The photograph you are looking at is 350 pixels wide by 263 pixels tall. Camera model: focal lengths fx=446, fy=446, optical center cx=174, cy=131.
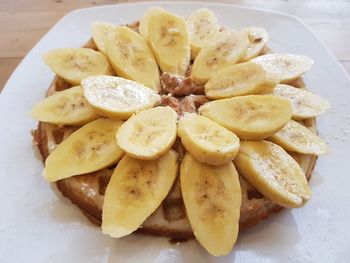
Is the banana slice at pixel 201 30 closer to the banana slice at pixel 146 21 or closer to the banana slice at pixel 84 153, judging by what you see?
the banana slice at pixel 146 21

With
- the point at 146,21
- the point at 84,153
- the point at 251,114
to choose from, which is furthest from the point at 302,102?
the point at 84,153

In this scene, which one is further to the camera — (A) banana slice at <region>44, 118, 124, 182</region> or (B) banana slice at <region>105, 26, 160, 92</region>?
(B) banana slice at <region>105, 26, 160, 92</region>

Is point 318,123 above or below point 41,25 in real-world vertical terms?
above

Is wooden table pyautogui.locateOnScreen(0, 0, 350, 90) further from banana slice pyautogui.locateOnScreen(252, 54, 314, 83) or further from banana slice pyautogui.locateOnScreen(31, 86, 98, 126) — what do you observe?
banana slice pyautogui.locateOnScreen(31, 86, 98, 126)

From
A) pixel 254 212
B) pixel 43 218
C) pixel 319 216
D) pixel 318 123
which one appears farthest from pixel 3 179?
pixel 318 123

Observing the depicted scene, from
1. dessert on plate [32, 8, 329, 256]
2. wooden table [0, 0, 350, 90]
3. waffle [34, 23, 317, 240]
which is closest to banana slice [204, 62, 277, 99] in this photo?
dessert on plate [32, 8, 329, 256]

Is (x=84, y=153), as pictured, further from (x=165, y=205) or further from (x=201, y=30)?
(x=201, y=30)

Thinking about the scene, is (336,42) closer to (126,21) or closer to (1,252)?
(126,21)
